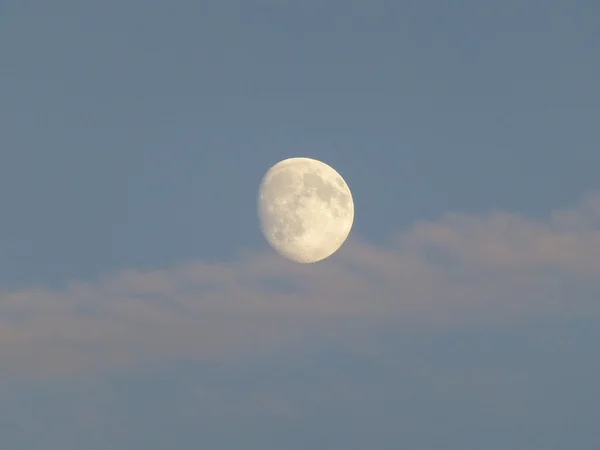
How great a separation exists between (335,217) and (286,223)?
15.6 ft

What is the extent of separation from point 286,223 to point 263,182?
5334mm

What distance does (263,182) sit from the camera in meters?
111

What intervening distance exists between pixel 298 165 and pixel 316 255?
29.7 ft

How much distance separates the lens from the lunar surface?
107 metres

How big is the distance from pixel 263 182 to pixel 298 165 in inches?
159

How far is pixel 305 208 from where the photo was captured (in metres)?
107

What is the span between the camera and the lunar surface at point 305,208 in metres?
107

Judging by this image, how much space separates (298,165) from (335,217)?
625 cm

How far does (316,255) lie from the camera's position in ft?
364

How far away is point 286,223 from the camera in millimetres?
108250

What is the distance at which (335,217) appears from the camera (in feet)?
356
